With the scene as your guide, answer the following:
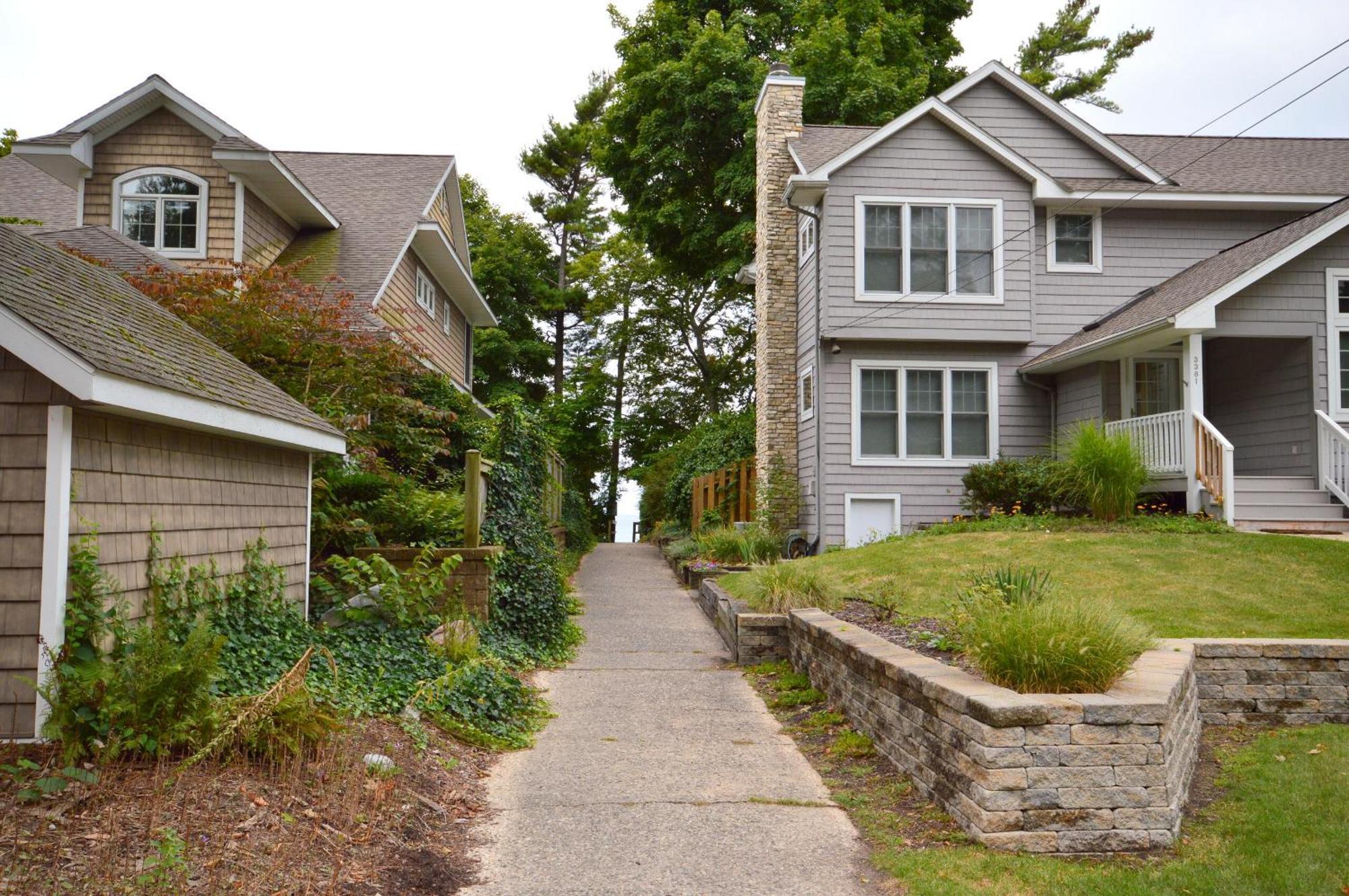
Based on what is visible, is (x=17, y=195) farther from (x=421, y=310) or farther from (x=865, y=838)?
(x=865, y=838)

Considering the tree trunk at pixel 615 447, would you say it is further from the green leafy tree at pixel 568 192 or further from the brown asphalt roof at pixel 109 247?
the brown asphalt roof at pixel 109 247

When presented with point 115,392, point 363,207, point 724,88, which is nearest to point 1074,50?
point 724,88

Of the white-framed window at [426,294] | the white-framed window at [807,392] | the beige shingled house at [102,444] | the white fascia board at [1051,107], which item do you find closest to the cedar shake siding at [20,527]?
the beige shingled house at [102,444]

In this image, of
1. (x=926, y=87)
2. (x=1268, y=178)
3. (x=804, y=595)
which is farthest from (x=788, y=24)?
(x=804, y=595)

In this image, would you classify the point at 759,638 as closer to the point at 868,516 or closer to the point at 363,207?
the point at 868,516

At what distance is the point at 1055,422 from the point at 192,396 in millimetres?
14061

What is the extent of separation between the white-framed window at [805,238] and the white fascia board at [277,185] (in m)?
8.55

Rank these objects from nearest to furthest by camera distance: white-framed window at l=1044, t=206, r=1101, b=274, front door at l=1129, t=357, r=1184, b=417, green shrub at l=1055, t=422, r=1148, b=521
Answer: green shrub at l=1055, t=422, r=1148, b=521 → front door at l=1129, t=357, r=1184, b=417 → white-framed window at l=1044, t=206, r=1101, b=274

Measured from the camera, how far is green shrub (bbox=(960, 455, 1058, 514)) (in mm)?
14094

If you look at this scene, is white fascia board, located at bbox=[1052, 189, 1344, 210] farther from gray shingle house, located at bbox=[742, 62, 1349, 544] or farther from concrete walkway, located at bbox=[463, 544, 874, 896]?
concrete walkway, located at bbox=[463, 544, 874, 896]

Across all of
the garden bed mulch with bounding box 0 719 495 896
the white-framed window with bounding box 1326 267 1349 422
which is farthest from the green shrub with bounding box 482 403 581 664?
the white-framed window with bounding box 1326 267 1349 422

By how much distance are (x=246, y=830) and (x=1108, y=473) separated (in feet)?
37.5

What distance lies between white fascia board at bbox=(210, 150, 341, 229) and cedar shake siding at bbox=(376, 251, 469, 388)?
1707 mm

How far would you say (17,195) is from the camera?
18422mm
